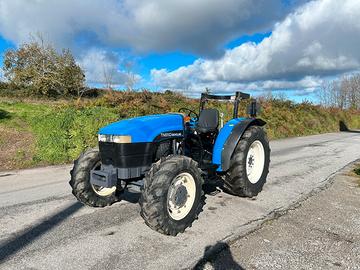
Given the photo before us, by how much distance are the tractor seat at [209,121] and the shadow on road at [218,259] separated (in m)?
2.06

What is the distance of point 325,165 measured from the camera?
29.5ft

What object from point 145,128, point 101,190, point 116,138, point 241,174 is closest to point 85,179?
point 101,190

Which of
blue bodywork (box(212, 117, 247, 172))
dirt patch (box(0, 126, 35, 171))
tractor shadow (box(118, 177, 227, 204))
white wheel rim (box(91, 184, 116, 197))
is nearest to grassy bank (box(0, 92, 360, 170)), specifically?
dirt patch (box(0, 126, 35, 171))

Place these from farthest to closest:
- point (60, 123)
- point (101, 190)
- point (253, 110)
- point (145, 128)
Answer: point (60, 123)
point (253, 110)
point (101, 190)
point (145, 128)

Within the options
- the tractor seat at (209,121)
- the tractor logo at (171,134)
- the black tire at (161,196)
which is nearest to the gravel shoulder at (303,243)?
the black tire at (161,196)

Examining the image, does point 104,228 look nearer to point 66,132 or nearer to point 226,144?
point 226,144

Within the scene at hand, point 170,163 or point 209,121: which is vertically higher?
point 209,121

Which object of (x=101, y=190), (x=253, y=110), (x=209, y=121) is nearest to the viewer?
(x=101, y=190)

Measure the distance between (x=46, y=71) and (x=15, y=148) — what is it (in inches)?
479

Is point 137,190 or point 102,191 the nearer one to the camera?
point 137,190

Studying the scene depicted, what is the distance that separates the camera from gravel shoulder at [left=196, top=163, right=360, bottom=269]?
339 cm

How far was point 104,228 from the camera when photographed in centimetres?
413

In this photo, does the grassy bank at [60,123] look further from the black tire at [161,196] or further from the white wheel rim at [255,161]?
the black tire at [161,196]

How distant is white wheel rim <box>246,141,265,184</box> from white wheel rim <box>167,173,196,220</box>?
1.92m
